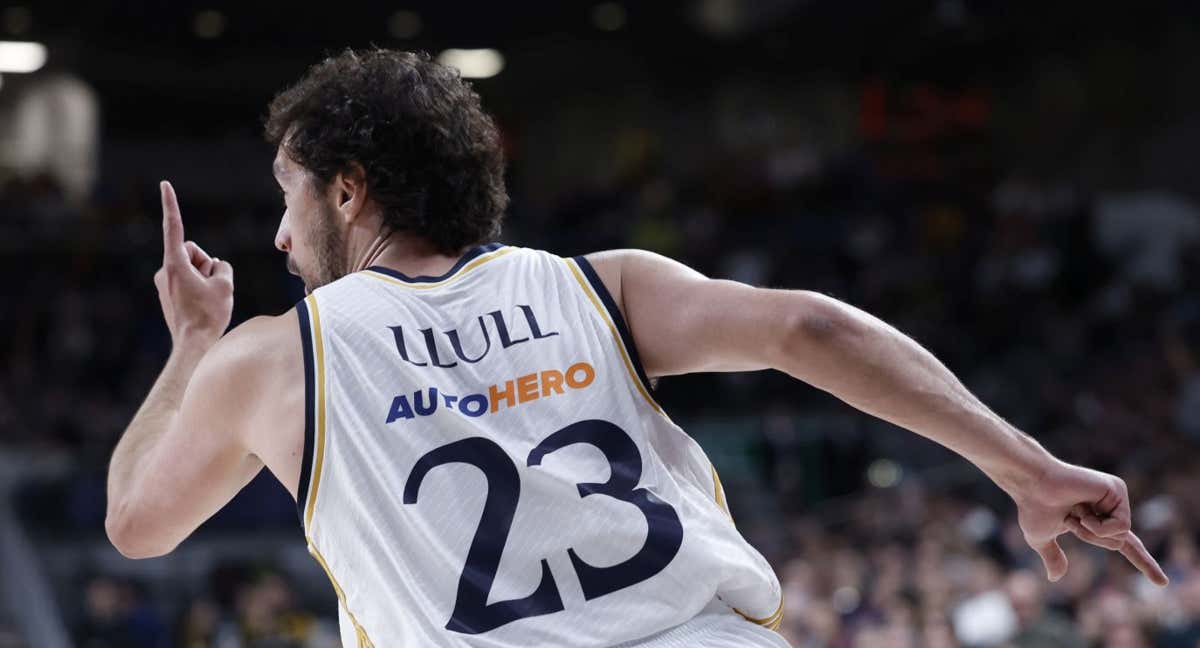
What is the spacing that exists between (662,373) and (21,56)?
17.9 metres

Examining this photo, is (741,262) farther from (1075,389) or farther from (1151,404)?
(1151,404)

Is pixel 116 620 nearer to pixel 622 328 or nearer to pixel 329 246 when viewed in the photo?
pixel 329 246

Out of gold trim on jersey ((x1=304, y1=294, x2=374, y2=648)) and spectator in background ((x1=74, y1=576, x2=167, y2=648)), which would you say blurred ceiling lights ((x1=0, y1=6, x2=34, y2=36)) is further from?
gold trim on jersey ((x1=304, y1=294, x2=374, y2=648))

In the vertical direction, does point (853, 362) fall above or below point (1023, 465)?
above

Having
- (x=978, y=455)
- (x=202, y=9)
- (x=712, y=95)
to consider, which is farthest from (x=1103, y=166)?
(x=978, y=455)

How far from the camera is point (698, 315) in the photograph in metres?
2.01

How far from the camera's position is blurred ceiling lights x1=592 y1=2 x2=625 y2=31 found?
18.1 m

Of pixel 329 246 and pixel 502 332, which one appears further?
pixel 329 246

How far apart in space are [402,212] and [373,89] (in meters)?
0.19

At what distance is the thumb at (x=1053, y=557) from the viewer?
215 centimetres

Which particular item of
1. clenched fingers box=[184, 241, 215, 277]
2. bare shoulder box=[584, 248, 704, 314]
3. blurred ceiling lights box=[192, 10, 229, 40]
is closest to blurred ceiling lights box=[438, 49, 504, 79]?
blurred ceiling lights box=[192, 10, 229, 40]

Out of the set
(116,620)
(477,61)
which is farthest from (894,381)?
(477,61)

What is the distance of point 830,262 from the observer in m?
14.3

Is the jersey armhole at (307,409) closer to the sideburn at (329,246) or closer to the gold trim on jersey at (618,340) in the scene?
the sideburn at (329,246)
